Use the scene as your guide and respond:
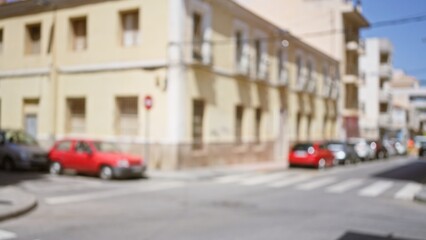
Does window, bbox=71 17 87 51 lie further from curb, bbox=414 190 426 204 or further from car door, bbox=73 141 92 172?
curb, bbox=414 190 426 204

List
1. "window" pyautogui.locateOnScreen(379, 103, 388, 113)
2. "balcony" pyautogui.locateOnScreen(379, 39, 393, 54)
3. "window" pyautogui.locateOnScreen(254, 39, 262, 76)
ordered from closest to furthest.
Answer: "window" pyautogui.locateOnScreen(254, 39, 262, 76) < "balcony" pyautogui.locateOnScreen(379, 39, 393, 54) < "window" pyautogui.locateOnScreen(379, 103, 388, 113)

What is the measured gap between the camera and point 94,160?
16297 mm

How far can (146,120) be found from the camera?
19.8 m

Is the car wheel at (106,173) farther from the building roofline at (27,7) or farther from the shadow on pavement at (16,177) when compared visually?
the building roofline at (27,7)

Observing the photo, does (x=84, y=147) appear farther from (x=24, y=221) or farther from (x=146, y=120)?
(x=24, y=221)

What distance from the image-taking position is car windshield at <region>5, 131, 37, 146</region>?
1734cm

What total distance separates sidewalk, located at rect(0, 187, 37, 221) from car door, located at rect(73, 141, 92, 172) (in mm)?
4051

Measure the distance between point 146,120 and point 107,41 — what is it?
154 inches

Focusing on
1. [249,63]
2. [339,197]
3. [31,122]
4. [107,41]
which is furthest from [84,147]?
[249,63]

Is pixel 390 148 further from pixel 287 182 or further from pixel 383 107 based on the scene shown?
pixel 287 182

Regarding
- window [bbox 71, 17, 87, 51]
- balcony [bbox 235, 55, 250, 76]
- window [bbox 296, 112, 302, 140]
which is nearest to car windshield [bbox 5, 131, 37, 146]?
window [bbox 71, 17, 87, 51]

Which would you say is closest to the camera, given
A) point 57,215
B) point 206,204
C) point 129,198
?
point 57,215

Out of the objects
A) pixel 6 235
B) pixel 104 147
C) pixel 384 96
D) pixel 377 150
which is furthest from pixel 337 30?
pixel 6 235

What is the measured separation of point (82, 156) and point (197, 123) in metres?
5.93
